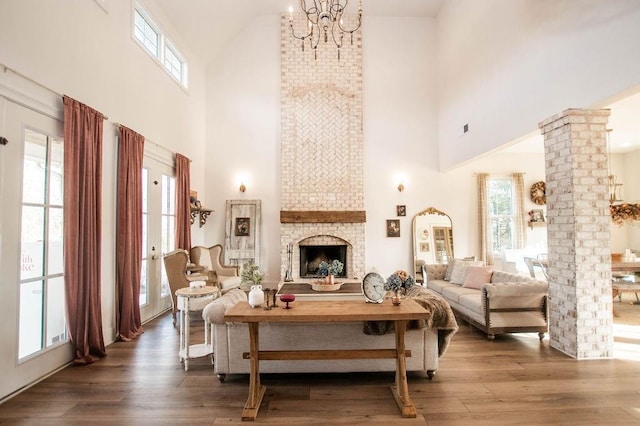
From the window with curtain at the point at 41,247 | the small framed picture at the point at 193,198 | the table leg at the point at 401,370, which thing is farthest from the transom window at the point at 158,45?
the table leg at the point at 401,370

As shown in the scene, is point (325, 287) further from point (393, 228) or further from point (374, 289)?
point (393, 228)

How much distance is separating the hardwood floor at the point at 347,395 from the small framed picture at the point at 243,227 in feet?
11.9

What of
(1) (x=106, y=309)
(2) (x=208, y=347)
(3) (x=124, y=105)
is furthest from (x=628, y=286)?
(3) (x=124, y=105)

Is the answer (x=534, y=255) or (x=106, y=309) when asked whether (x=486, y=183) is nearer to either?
(x=534, y=255)

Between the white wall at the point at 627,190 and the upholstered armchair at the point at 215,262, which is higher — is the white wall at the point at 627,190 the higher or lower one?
the higher one

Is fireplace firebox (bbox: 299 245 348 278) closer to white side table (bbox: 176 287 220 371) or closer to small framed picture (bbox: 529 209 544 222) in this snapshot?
white side table (bbox: 176 287 220 371)

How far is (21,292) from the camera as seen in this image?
2750 mm

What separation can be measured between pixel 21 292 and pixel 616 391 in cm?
505

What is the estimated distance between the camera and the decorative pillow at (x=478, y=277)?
4.77 metres

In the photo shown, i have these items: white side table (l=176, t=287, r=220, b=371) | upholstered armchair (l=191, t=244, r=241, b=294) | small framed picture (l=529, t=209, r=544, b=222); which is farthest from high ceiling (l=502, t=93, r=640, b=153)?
upholstered armchair (l=191, t=244, r=241, b=294)

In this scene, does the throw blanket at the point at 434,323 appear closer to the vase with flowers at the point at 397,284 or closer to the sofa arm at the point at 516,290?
the vase with flowers at the point at 397,284

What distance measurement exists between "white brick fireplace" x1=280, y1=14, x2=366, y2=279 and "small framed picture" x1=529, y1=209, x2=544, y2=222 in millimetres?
3827

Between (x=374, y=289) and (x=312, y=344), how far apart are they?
787mm

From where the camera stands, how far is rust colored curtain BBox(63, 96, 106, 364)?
3.11 m
